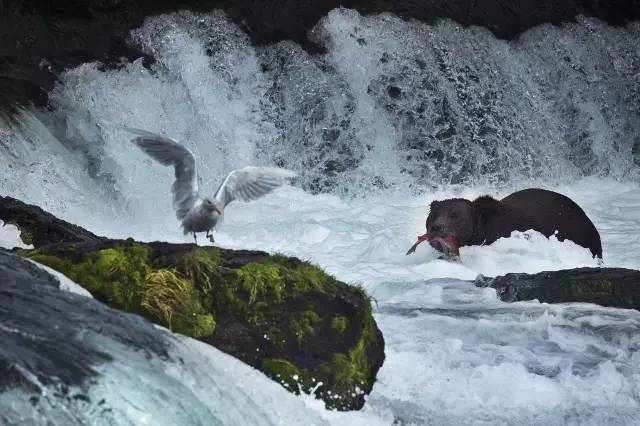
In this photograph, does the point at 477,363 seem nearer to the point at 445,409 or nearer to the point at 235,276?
the point at 445,409

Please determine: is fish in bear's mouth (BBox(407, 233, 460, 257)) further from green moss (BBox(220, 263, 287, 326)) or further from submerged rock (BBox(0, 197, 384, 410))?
green moss (BBox(220, 263, 287, 326))

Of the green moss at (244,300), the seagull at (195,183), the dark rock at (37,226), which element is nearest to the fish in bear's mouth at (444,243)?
the seagull at (195,183)

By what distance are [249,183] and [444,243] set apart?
1905mm

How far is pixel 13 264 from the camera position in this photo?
4.23 metres

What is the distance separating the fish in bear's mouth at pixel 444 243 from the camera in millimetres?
7512

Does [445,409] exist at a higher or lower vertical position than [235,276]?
lower

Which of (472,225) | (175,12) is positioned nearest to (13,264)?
(472,225)

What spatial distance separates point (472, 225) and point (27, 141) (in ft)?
13.0

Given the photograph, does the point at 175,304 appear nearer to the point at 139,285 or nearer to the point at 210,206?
the point at 139,285

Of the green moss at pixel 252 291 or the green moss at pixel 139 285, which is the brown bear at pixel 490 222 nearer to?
the green moss at pixel 252 291

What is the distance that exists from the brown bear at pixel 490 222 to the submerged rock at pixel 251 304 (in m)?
2.78

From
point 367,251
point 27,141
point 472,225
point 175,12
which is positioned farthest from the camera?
point 175,12

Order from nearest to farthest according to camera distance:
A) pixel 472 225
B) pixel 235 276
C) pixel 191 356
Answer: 1. pixel 191 356
2. pixel 235 276
3. pixel 472 225

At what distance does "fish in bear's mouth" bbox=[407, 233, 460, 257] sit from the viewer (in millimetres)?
7512
